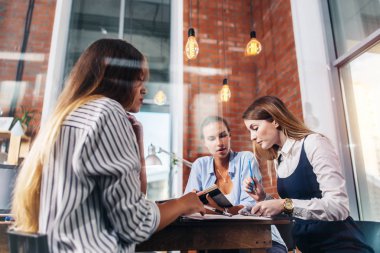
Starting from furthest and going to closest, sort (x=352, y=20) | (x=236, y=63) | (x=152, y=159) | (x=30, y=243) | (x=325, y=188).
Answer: (x=236, y=63) < (x=152, y=159) < (x=352, y=20) < (x=325, y=188) < (x=30, y=243)

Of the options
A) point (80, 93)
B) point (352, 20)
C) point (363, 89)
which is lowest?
point (80, 93)

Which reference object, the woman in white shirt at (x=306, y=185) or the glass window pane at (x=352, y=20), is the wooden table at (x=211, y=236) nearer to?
the woman in white shirt at (x=306, y=185)

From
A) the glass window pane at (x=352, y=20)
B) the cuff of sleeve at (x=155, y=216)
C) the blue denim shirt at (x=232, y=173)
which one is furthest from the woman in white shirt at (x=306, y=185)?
the glass window pane at (x=352, y=20)

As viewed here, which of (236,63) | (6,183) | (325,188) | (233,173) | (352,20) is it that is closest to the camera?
(325,188)

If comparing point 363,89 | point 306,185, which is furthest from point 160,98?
point 306,185

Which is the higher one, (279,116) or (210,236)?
(279,116)

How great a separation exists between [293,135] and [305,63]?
135 cm

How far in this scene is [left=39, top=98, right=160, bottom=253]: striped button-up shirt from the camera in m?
0.69

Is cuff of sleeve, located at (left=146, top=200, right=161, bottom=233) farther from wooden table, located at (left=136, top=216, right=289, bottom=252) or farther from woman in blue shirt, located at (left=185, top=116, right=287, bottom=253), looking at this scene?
woman in blue shirt, located at (left=185, top=116, right=287, bottom=253)

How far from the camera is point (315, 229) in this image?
140 centimetres

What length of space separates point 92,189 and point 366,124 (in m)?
2.24

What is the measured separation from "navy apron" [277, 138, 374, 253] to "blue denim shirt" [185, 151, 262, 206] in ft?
1.41

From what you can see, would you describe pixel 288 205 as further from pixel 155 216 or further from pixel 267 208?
pixel 155 216

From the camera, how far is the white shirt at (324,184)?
130 centimetres
